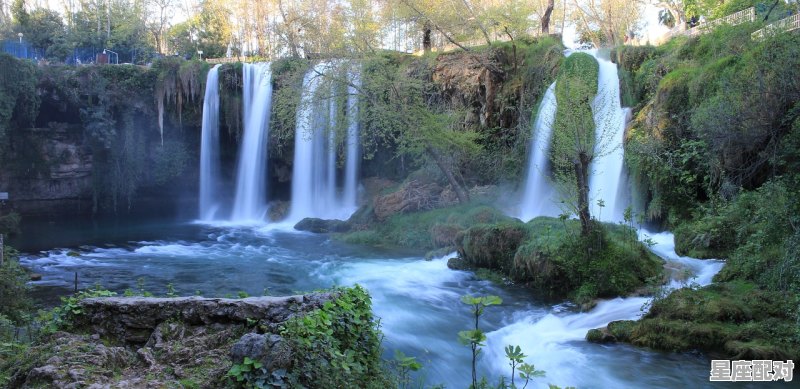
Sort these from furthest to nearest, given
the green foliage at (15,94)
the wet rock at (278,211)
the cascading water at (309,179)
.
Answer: the cascading water at (309,179)
the wet rock at (278,211)
the green foliage at (15,94)

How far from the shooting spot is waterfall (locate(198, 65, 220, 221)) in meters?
24.7

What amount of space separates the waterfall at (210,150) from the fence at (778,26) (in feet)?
64.0

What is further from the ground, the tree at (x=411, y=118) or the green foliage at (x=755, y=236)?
the tree at (x=411, y=118)

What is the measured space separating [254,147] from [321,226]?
5.99 meters

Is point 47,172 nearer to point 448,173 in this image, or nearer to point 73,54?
point 73,54

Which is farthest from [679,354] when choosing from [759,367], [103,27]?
[103,27]

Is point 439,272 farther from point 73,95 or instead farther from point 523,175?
point 73,95

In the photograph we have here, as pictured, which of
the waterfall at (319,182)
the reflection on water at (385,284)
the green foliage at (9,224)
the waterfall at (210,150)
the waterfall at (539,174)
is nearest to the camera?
the reflection on water at (385,284)

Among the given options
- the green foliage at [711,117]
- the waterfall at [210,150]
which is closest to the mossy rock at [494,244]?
the green foliage at [711,117]

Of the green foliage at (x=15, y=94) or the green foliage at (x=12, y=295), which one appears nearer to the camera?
the green foliage at (x=12, y=295)

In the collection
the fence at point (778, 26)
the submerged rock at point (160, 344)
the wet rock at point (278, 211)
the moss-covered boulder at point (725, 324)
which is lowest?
the moss-covered boulder at point (725, 324)

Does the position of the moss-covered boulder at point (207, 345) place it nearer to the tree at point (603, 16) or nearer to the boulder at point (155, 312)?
the boulder at point (155, 312)

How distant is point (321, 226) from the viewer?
2048cm

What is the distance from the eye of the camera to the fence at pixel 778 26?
1156cm
